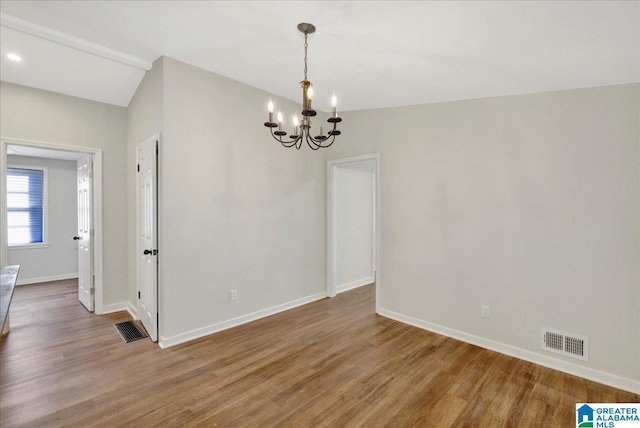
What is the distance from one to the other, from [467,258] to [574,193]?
3.63 feet

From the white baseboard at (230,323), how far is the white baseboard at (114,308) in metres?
1.53

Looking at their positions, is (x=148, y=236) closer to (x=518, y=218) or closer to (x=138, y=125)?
(x=138, y=125)

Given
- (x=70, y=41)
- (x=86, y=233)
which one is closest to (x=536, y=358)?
(x=70, y=41)

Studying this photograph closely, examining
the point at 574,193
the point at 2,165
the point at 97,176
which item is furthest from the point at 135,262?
the point at 574,193

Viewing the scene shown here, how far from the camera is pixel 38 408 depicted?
2127 millimetres

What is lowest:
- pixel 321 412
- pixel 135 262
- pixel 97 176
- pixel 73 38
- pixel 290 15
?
pixel 321 412

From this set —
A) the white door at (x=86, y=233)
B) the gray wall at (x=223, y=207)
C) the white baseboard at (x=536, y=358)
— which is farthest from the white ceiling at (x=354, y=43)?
the white baseboard at (x=536, y=358)

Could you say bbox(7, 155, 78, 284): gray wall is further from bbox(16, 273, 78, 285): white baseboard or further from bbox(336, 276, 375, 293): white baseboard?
bbox(336, 276, 375, 293): white baseboard

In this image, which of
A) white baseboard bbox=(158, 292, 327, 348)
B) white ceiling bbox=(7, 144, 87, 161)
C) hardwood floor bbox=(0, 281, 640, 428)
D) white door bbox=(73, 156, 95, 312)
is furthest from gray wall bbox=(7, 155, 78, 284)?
white baseboard bbox=(158, 292, 327, 348)

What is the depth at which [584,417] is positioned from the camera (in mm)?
2088

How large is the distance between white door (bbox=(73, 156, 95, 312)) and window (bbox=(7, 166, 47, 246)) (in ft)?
6.79

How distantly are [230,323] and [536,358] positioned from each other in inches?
126

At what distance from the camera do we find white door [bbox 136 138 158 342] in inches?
123

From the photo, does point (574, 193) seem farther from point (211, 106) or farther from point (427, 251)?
point (211, 106)
